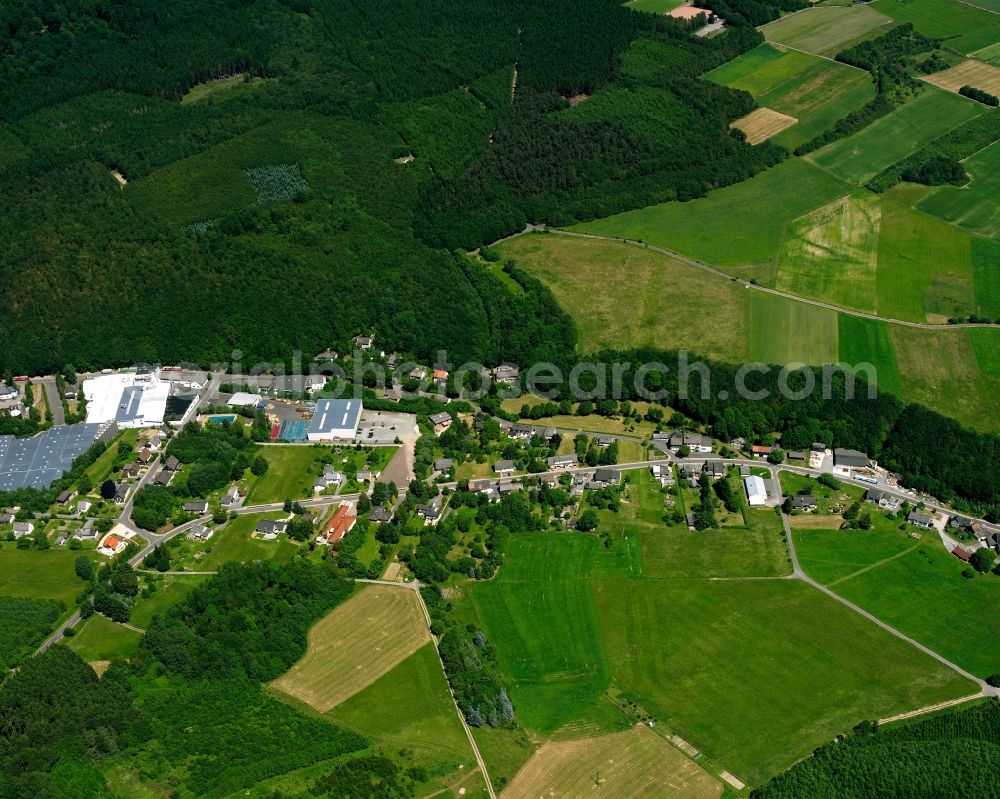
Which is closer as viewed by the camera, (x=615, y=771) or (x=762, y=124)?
(x=615, y=771)

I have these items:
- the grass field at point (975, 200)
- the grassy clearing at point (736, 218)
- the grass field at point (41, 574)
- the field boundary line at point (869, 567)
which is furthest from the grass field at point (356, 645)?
the grass field at point (975, 200)

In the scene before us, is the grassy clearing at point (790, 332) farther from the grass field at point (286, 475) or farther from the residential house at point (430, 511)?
the grass field at point (286, 475)

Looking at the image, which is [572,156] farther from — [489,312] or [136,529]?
[136,529]

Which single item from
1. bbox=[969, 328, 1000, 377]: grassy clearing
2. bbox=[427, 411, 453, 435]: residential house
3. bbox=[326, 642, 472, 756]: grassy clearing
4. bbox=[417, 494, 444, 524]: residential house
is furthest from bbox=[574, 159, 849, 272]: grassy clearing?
bbox=[326, 642, 472, 756]: grassy clearing

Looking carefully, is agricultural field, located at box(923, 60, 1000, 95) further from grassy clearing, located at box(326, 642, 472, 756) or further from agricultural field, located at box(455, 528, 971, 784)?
grassy clearing, located at box(326, 642, 472, 756)

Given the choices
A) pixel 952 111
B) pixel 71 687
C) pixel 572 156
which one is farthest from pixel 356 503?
pixel 952 111

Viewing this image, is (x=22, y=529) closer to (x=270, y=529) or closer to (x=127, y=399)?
(x=127, y=399)

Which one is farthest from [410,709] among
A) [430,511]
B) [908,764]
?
[908,764]
